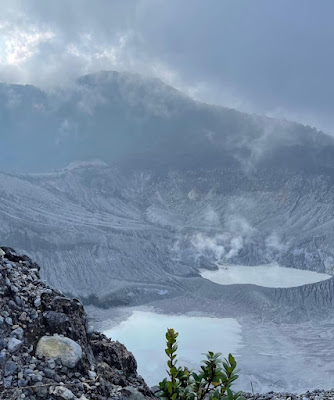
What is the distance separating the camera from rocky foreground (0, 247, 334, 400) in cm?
620

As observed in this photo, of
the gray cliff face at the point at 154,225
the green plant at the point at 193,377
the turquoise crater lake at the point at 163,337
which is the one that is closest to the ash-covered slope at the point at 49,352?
the green plant at the point at 193,377

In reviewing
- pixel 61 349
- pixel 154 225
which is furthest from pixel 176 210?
pixel 61 349

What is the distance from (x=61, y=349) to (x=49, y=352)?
0.18 metres

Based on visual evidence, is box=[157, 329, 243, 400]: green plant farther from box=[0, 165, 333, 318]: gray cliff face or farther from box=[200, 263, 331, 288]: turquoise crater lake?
box=[200, 263, 331, 288]: turquoise crater lake

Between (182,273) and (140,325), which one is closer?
(140,325)

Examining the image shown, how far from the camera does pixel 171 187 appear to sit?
315ft

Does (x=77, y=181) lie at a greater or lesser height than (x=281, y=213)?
greater

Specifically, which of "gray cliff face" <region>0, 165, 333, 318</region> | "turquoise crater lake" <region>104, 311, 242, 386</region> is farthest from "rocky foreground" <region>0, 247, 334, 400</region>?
"gray cliff face" <region>0, 165, 333, 318</region>

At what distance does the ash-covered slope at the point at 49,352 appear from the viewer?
20.4ft

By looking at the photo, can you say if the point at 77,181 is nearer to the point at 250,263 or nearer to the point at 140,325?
the point at 250,263

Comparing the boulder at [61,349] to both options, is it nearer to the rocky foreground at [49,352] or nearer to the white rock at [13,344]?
the rocky foreground at [49,352]

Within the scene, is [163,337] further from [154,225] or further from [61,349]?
[154,225]

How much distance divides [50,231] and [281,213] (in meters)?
40.0

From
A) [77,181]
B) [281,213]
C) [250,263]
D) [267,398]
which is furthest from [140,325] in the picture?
[77,181]
